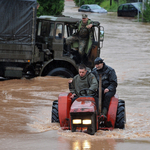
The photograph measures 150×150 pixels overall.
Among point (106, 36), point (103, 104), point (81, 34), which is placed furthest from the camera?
point (106, 36)

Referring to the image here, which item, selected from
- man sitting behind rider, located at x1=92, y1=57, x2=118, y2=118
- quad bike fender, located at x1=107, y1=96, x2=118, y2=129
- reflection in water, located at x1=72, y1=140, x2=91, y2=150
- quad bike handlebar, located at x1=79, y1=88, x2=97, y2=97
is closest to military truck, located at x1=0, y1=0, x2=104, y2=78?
man sitting behind rider, located at x1=92, y1=57, x2=118, y2=118

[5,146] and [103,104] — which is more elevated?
[103,104]

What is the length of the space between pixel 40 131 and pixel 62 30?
18.6ft

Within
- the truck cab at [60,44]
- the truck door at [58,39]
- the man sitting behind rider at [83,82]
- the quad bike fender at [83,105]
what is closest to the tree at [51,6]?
the truck cab at [60,44]

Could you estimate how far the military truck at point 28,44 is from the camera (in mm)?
13914

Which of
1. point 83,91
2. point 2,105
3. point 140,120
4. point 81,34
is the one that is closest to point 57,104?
point 83,91

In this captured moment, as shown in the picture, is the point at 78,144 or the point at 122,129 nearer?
the point at 78,144

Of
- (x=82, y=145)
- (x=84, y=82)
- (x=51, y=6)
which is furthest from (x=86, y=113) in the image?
(x=51, y=6)

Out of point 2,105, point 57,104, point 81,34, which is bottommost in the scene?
point 2,105

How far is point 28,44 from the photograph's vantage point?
1408 centimetres

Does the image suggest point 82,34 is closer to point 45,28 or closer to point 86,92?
point 45,28

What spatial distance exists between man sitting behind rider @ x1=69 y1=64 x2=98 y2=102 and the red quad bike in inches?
4.2

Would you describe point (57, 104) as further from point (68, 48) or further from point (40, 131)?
point (68, 48)

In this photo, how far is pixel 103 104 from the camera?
843cm
